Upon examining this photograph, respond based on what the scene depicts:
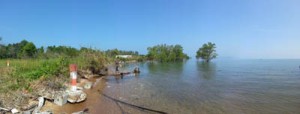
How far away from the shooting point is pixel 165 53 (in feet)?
337

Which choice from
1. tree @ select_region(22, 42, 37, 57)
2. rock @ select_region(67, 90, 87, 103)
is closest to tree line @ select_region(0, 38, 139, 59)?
tree @ select_region(22, 42, 37, 57)

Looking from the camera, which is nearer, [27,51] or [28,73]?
[28,73]

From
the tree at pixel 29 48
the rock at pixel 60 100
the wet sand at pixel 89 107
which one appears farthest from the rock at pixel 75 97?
the tree at pixel 29 48

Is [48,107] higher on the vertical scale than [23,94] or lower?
lower

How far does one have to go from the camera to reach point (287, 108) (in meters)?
8.75

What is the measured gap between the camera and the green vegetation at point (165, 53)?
100 meters

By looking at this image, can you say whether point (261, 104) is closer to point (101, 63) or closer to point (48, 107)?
point (48, 107)

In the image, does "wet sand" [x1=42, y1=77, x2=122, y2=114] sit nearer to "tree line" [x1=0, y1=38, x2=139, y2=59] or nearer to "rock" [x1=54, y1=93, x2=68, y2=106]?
"rock" [x1=54, y1=93, x2=68, y2=106]

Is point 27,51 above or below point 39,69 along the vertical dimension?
above

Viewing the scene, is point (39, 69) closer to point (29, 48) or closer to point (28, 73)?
point (28, 73)

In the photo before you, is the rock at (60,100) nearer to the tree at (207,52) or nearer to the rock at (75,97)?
the rock at (75,97)

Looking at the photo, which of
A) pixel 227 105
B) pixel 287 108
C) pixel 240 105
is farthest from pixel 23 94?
pixel 287 108

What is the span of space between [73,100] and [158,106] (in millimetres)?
3577

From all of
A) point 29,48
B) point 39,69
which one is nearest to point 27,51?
point 29,48
